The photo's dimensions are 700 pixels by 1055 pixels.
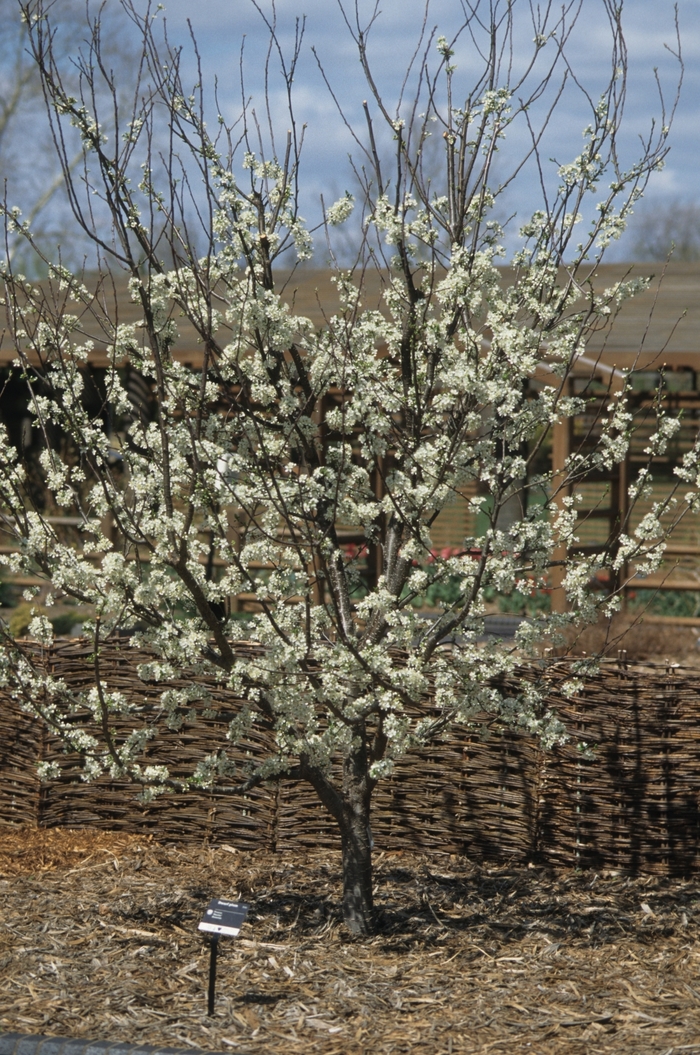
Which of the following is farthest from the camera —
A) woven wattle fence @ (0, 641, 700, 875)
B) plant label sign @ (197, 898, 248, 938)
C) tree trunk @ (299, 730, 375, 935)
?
woven wattle fence @ (0, 641, 700, 875)

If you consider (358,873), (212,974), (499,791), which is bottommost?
(212,974)

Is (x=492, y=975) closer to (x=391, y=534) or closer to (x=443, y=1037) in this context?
(x=443, y=1037)

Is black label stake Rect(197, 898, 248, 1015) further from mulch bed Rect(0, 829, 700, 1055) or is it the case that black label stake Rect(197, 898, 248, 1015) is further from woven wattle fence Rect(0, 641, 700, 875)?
woven wattle fence Rect(0, 641, 700, 875)

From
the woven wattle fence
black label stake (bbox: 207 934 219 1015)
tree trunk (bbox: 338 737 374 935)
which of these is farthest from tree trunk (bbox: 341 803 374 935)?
black label stake (bbox: 207 934 219 1015)

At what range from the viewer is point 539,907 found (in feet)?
16.7

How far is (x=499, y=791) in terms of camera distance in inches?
219

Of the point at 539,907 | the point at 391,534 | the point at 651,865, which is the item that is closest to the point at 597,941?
the point at 539,907

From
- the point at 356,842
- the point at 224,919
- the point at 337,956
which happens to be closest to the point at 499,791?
the point at 356,842

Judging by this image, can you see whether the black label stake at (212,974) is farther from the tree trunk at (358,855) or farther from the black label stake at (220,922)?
the tree trunk at (358,855)

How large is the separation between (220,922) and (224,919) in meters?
0.02

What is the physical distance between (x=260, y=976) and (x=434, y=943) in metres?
0.73

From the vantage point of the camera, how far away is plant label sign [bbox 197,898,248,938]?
396 cm

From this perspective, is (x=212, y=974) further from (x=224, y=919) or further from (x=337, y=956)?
(x=337, y=956)

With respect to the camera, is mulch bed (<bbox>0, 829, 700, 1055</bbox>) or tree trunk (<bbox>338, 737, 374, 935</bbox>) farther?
tree trunk (<bbox>338, 737, 374, 935</bbox>)
